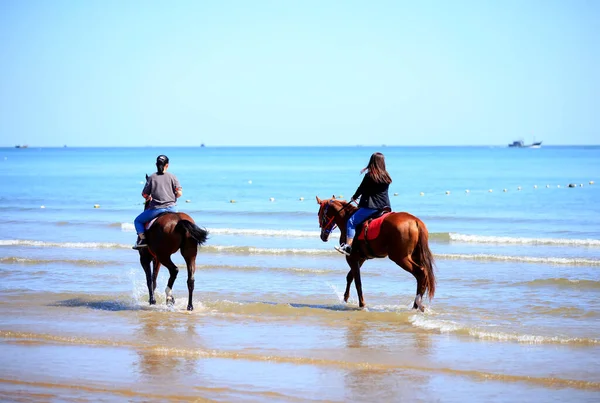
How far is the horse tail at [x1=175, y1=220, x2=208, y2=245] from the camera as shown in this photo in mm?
11797

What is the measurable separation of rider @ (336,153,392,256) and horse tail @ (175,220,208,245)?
221 centimetres

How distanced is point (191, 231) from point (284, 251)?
7.77 meters

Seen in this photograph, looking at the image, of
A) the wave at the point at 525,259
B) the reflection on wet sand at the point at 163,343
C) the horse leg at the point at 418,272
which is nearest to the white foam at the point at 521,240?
the wave at the point at 525,259

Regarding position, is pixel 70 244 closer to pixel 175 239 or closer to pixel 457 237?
pixel 175 239

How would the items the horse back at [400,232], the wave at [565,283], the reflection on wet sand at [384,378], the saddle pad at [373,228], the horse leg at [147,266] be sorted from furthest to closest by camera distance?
1. the wave at [565,283]
2. the horse leg at [147,266]
3. the saddle pad at [373,228]
4. the horse back at [400,232]
5. the reflection on wet sand at [384,378]

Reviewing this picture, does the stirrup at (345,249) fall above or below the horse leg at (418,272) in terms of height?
above

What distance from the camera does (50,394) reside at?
25.6 ft

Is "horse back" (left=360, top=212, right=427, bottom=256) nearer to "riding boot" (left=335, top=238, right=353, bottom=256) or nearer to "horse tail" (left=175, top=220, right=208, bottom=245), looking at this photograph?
"riding boot" (left=335, top=238, right=353, bottom=256)

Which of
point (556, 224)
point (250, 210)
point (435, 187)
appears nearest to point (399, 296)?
point (556, 224)

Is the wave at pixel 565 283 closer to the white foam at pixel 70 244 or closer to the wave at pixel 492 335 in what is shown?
the wave at pixel 492 335

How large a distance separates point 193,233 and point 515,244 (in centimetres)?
1212

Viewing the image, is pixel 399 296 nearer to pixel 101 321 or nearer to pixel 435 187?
pixel 101 321

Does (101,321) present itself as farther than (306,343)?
Yes

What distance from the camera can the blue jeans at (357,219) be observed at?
39.6 ft
